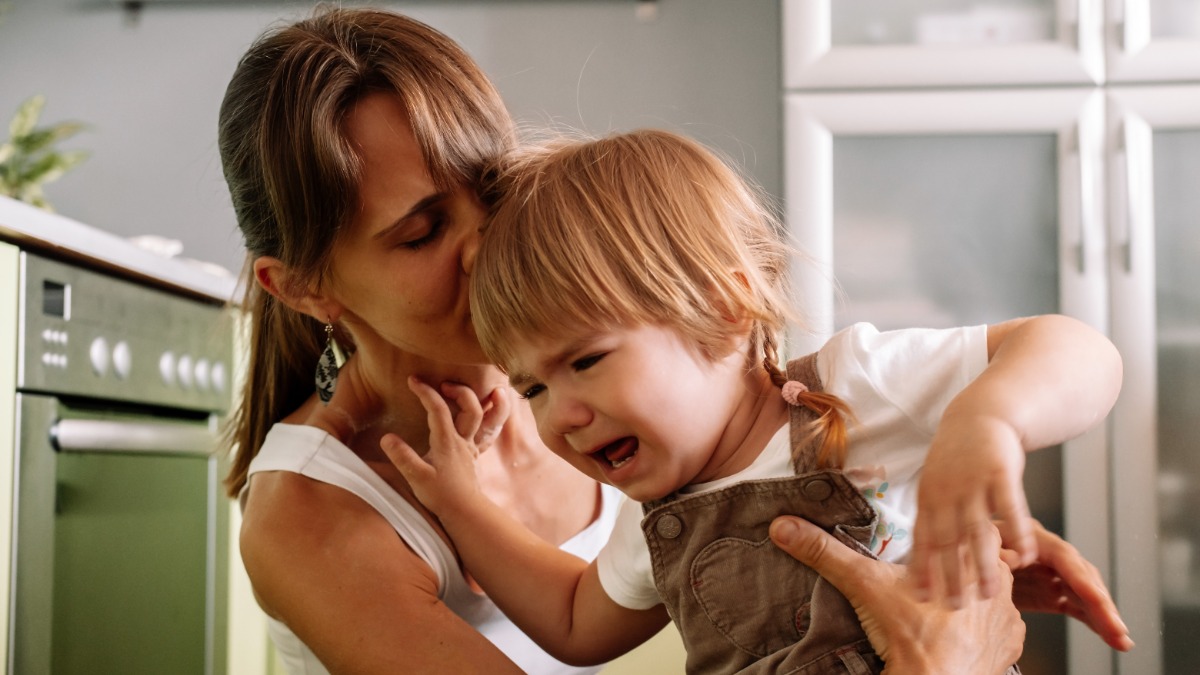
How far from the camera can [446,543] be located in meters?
1.14

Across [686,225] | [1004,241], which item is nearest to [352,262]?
[686,225]

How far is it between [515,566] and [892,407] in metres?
0.40

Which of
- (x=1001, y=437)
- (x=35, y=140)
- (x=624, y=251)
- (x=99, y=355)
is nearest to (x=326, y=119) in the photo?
(x=624, y=251)

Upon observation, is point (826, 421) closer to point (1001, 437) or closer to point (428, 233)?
point (1001, 437)

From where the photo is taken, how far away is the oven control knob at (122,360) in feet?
5.16

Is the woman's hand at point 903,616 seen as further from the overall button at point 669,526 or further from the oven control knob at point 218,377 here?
the oven control knob at point 218,377

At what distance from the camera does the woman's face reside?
0.99 metres

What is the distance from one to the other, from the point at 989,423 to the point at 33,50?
2873 mm

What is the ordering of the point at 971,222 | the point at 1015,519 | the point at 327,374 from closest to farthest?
the point at 1015,519 < the point at 327,374 < the point at 971,222

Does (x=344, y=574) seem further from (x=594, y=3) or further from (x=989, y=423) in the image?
(x=594, y=3)

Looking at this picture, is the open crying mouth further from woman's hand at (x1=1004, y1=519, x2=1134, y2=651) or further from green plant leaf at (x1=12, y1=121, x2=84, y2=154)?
green plant leaf at (x1=12, y1=121, x2=84, y2=154)

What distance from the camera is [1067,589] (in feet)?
3.47

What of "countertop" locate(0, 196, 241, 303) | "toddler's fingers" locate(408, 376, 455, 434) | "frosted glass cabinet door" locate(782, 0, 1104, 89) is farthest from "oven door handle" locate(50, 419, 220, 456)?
"frosted glass cabinet door" locate(782, 0, 1104, 89)

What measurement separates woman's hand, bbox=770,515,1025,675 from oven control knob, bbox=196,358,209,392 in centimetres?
123
